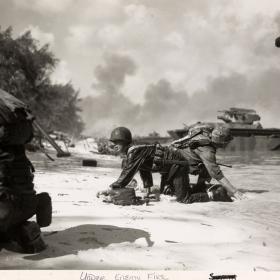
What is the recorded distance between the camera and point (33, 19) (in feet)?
18.8

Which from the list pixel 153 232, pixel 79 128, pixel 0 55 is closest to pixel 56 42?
pixel 153 232

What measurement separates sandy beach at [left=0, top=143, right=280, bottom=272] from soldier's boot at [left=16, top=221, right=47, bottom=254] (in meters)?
0.06

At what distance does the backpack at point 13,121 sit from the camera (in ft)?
9.59

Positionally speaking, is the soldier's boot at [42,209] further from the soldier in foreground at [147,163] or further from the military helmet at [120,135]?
the military helmet at [120,135]

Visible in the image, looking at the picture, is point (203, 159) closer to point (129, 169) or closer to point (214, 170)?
point (214, 170)

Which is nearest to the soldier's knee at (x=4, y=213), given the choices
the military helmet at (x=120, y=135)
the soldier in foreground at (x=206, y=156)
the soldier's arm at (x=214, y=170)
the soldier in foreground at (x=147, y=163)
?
the soldier in foreground at (x=147, y=163)

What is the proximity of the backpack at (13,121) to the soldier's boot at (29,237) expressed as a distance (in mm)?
574

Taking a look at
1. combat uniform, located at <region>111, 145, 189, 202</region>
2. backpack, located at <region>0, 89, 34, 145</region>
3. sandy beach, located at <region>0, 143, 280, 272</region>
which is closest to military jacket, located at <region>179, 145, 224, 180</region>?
combat uniform, located at <region>111, 145, 189, 202</region>

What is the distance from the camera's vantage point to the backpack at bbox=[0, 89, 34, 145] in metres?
2.92

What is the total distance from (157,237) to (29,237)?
118 cm

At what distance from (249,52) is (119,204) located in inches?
120

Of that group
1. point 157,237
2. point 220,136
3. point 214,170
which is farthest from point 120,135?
point 157,237

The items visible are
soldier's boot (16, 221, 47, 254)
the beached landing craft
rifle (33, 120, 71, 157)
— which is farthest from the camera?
the beached landing craft

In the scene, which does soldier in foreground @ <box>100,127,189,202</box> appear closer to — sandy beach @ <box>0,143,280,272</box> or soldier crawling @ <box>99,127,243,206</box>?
soldier crawling @ <box>99,127,243,206</box>
